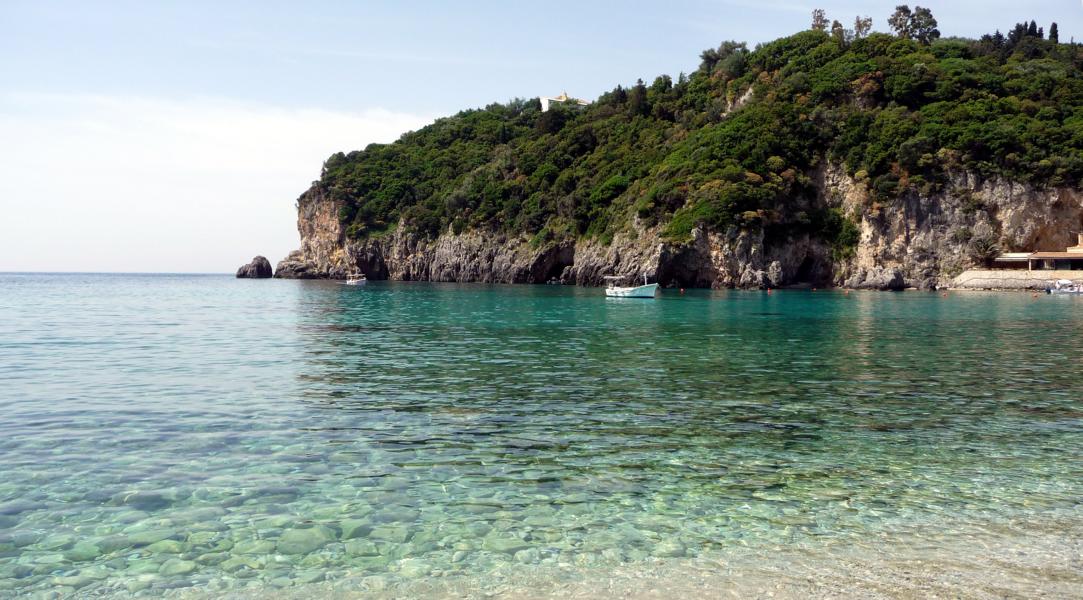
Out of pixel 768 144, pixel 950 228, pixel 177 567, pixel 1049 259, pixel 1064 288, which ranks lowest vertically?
pixel 177 567

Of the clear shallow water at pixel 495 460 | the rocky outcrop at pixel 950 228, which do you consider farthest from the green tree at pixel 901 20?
the clear shallow water at pixel 495 460

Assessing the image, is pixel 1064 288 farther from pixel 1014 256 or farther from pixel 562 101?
pixel 562 101

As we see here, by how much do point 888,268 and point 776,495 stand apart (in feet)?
291

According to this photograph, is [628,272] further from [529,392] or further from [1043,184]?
[529,392]

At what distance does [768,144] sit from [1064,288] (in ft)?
127

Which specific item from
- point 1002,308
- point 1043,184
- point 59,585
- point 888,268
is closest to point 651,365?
point 59,585

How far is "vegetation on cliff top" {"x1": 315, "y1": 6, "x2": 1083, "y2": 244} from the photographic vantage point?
90875 millimetres

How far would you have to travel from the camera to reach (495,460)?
35.6 feet

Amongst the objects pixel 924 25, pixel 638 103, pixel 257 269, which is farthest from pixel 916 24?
pixel 257 269

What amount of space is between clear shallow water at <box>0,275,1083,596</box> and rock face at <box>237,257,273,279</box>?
137463 mm

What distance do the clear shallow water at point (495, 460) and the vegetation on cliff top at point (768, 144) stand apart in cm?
7262

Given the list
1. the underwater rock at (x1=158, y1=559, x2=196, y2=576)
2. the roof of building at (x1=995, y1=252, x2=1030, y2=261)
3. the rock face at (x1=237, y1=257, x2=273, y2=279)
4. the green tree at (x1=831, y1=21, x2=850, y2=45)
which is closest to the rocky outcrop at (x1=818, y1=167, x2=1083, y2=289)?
the roof of building at (x1=995, y1=252, x2=1030, y2=261)

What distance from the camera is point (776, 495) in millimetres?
9305

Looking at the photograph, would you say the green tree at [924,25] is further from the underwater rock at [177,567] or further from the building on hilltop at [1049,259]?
the underwater rock at [177,567]
